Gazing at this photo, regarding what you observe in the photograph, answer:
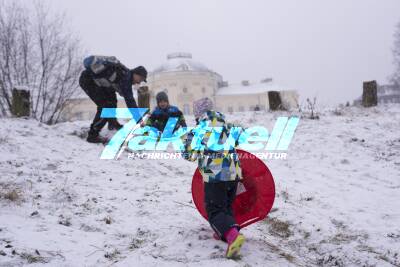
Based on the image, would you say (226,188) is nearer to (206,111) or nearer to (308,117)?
(206,111)

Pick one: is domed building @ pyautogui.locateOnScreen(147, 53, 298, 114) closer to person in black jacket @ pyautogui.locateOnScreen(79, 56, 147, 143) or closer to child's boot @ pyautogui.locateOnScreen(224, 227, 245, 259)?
person in black jacket @ pyautogui.locateOnScreen(79, 56, 147, 143)

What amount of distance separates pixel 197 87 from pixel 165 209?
147 feet

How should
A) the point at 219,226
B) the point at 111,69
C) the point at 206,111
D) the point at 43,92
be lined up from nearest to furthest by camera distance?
the point at 219,226 < the point at 206,111 < the point at 111,69 < the point at 43,92

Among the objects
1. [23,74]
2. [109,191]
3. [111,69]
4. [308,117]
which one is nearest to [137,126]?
[111,69]

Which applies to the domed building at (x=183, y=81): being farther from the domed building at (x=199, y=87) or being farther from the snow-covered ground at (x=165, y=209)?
the snow-covered ground at (x=165, y=209)

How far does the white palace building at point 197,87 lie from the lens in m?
48.3

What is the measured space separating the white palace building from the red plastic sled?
134 ft

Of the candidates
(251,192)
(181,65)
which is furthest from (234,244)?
(181,65)

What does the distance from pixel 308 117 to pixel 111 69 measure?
19.7 ft

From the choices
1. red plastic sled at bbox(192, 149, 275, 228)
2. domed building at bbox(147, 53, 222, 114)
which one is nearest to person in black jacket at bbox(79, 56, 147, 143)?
red plastic sled at bbox(192, 149, 275, 228)

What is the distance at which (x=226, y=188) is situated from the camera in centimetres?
376

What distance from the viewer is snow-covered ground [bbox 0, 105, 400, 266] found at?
3.42m

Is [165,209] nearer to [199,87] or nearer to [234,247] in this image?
[234,247]

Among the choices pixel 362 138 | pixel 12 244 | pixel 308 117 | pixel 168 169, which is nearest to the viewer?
pixel 12 244
